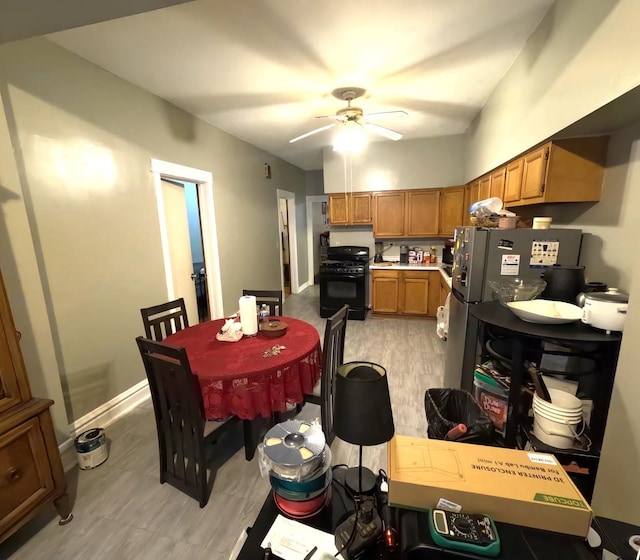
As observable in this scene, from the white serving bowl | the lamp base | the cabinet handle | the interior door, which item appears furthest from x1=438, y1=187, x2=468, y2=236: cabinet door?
the cabinet handle

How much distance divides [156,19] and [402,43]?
5.03 ft

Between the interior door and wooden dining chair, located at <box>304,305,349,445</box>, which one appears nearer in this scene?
wooden dining chair, located at <box>304,305,349,445</box>

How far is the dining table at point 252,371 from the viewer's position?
5.39 ft

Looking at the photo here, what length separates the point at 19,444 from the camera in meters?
1.38

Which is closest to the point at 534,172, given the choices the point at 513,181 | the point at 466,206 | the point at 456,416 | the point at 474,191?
the point at 513,181

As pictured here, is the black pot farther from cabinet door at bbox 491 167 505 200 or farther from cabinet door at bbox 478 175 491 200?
cabinet door at bbox 478 175 491 200

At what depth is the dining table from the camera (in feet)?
5.39

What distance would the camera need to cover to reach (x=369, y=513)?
81cm

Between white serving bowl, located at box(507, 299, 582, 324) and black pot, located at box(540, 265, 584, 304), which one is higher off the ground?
black pot, located at box(540, 265, 584, 304)

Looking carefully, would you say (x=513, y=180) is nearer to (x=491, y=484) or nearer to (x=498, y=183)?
(x=498, y=183)

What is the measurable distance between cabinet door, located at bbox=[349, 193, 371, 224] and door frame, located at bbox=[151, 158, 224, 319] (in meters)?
2.26

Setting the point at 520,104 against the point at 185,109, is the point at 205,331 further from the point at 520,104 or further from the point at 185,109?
the point at 520,104

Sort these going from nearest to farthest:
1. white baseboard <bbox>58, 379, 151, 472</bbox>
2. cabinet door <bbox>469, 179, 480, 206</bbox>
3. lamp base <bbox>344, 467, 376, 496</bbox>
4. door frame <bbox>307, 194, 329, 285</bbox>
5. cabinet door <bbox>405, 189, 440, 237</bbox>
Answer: lamp base <bbox>344, 467, 376, 496</bbox> → white baseboard <bbox>58, 379, 151, 472</bbox> → cabinet door <bbox>469, 179, 480, 206</bbox> → cabinet door <bbox>405, 189, 440, 237</bbox> → door frame <bbox>307, 194, 329, 285</bbox>

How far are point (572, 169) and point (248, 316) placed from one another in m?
2.23
